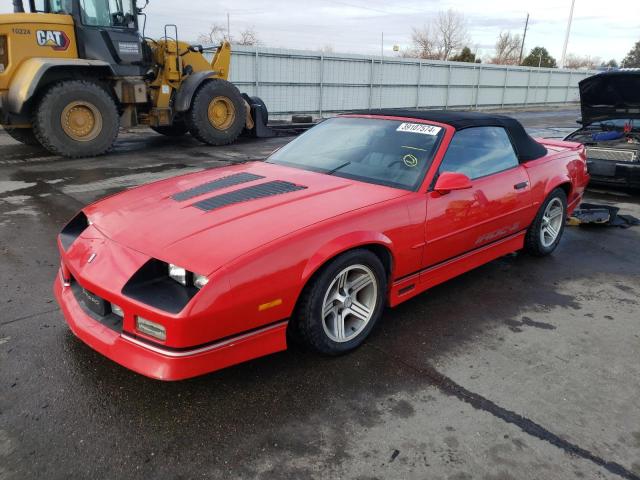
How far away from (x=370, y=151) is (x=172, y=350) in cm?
205

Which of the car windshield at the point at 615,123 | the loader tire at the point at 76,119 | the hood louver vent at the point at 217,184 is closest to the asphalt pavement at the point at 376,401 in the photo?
the hood louver vent at the point at 217,184

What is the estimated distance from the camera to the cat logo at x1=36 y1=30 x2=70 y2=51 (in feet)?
Result: 27.9

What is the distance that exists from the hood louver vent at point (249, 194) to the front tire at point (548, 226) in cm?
231

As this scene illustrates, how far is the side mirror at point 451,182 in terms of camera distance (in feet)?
10.2

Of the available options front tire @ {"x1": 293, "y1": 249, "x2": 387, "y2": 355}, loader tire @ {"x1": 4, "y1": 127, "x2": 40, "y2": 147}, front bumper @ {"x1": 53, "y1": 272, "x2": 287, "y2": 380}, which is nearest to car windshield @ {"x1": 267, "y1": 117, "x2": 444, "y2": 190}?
front tire @ {"x1": 293, "y1": 249, "x2": 387, "y2": 355}

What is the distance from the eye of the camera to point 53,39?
861 centimetres

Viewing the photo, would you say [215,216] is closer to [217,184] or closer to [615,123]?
[217,184]

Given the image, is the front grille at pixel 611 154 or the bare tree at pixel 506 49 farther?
the bare tree at pixel 506 49

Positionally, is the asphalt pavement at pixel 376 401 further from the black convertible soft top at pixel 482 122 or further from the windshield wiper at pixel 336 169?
the black convertible soft top at pixel 482 122

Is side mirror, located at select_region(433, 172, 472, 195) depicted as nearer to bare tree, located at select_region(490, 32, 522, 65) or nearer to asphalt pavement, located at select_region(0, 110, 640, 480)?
asphalt pavement, located at select_region(0, 110, 640, 480)

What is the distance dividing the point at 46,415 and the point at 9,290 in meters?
1.63

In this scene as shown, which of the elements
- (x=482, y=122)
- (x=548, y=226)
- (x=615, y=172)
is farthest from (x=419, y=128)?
(x=615, y=172)

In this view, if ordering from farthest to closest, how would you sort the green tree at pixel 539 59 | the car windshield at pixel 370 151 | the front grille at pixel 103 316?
the green tree at pixel 539 59 → the car windshield at pixel 370 151 → the front grille at pixel 103 316

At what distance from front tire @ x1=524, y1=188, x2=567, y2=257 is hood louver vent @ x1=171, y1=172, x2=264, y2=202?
8.10 feet
